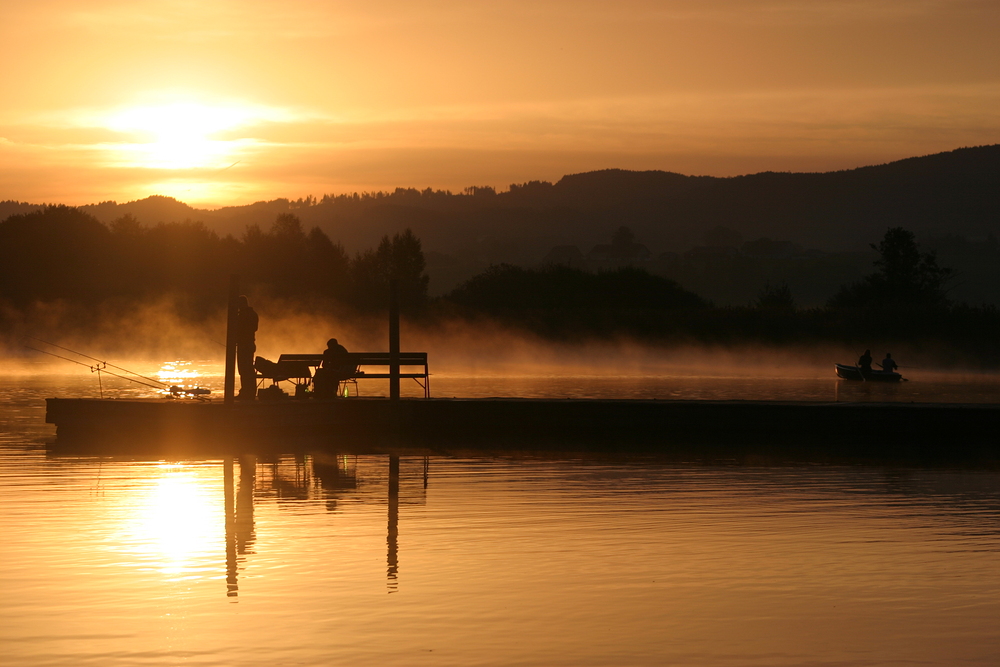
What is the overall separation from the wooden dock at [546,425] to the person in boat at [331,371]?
472 mm

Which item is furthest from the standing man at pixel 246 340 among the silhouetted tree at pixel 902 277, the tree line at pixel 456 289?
the silhouetted tree at pixel 902 277

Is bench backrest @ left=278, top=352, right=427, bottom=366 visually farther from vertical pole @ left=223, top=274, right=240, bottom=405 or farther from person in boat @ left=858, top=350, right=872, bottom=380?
person in boat @ left=858, top=350, right=872, bottom=380

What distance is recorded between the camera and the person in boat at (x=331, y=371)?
23531 millimetres

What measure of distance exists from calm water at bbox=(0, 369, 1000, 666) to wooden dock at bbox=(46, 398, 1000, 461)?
3877mm

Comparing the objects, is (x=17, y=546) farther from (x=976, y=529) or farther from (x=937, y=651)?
(x=976, y=529)

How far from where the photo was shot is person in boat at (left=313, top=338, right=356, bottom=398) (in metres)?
23.5

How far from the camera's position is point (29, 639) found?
26.3ft

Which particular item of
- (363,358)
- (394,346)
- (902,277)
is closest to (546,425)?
(394,346)

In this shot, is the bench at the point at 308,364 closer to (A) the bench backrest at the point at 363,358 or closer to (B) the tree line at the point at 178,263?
(A) the bench backrest at the point at 363,358

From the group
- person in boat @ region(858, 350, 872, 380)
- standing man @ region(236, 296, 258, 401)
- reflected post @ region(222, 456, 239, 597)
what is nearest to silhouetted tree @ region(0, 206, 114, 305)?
person in boat @ region(858, 350, 872, 380)

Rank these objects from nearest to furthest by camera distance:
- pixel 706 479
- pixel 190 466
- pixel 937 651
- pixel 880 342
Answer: pixel 937 651, pixel 706 479, pixel 190 466, pixel 880 342

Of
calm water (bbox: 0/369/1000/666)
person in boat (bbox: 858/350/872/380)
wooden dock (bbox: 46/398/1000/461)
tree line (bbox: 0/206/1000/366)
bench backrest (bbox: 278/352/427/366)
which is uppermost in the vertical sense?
tree line (bbox: 0/206/1000/366)

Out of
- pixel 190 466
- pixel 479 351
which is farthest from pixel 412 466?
pixel 479 351

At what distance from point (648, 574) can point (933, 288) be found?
8303cm
